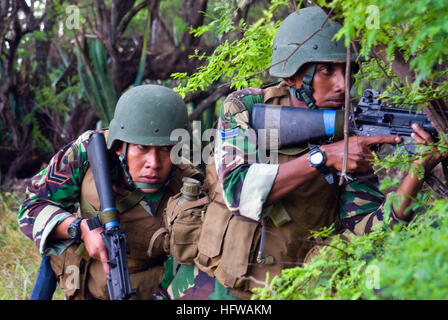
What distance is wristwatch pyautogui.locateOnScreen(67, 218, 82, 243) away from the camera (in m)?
3.45

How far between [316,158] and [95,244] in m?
1.35

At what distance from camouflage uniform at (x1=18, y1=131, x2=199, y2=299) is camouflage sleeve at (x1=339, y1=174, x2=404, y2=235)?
1.05 metres

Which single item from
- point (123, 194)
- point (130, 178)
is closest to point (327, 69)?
point (130, 178)

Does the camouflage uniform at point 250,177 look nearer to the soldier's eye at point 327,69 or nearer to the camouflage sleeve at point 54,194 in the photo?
the soldier's eye at point 327,69

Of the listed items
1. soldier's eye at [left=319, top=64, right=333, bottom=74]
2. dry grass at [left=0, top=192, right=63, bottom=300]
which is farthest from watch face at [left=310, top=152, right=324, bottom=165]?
dry grass at [left=0, top=192, right=63, bottom=300]

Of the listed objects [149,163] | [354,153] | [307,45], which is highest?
[307,45]

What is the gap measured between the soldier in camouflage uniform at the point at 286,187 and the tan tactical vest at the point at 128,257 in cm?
48

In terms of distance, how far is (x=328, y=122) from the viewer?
9.86 ft

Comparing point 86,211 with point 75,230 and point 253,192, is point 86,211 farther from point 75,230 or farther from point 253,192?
point 253,192

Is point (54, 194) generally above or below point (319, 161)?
below

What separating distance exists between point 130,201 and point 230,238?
0.83m

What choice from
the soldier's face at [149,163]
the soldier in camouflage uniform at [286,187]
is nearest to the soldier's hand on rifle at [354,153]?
the soldier in camouflage uniform at [286,187]

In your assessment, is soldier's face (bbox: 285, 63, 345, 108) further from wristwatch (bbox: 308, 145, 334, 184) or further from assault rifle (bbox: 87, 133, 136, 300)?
assault rifle (bbox: 87, 133, 136, 300)
